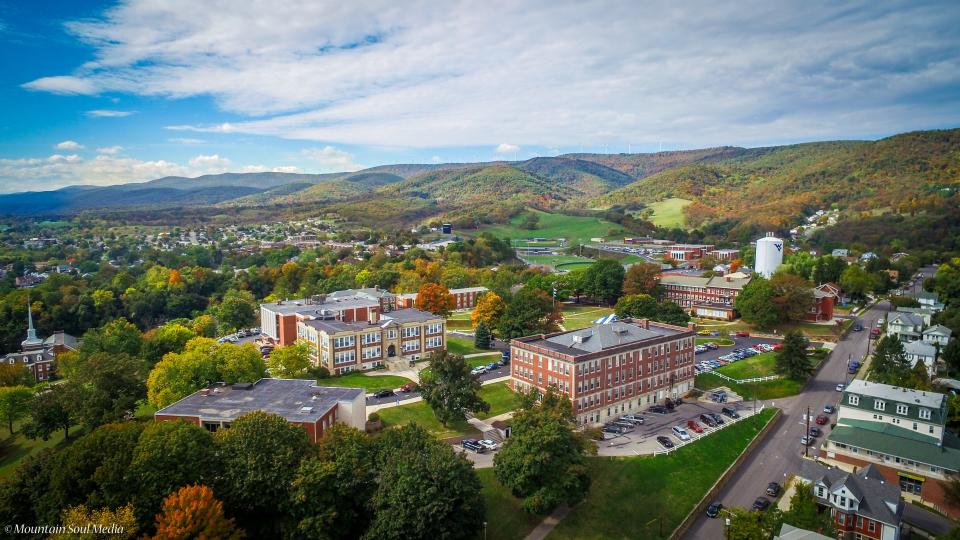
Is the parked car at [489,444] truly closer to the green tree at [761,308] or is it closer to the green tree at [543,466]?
the green tree at [543,466]

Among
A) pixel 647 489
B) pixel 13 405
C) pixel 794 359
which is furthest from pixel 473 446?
pixel 13 405

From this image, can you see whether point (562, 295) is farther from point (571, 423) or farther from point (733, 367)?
point (571, 423)

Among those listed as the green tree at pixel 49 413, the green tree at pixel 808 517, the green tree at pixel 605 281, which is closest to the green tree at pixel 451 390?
the green tree at pixel 808 517

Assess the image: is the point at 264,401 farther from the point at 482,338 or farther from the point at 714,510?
the point at 482,338

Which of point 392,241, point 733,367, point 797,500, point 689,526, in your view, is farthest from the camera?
point 392,241

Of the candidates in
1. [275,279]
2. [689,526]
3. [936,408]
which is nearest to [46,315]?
[275,279]
